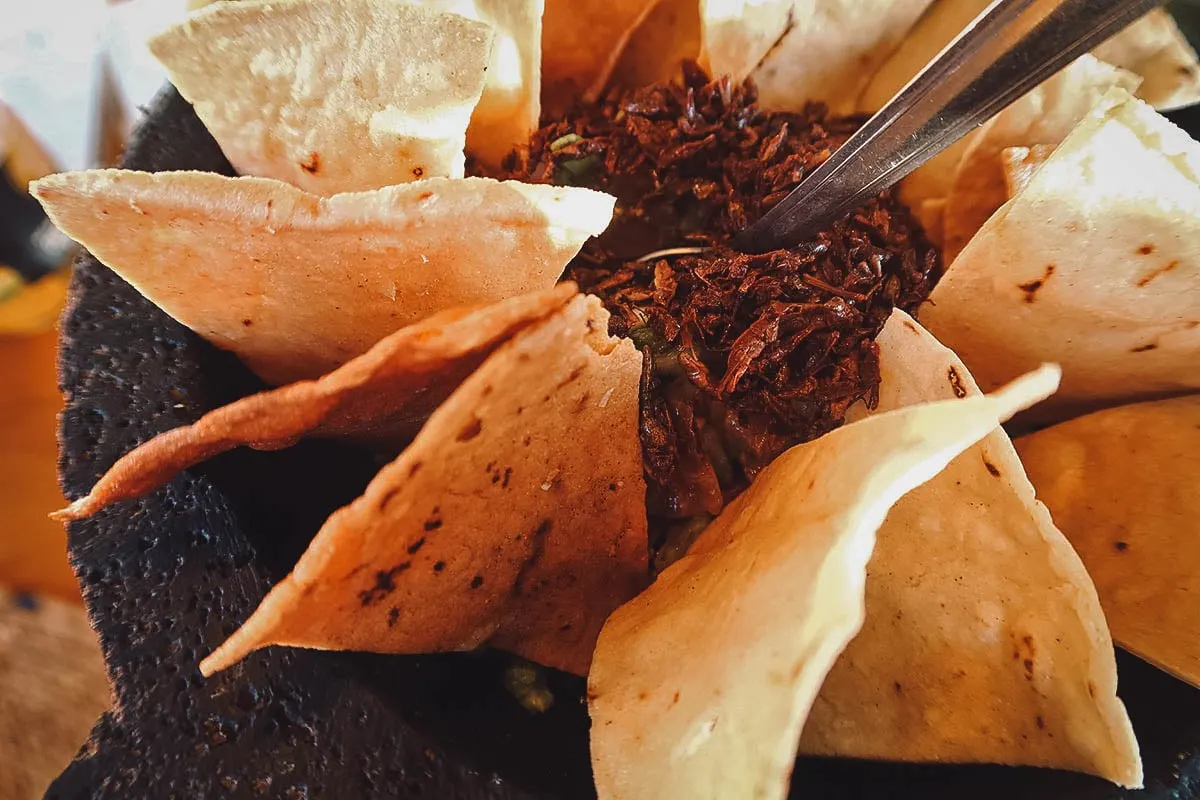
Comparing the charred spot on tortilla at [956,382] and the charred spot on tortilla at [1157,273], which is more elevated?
the charred spot on tortilla at [1157,273]

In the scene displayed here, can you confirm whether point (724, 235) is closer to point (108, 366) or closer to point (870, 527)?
point (870, 527)

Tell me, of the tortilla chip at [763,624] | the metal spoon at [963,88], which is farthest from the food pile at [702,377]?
the metal spoon at [963,88]

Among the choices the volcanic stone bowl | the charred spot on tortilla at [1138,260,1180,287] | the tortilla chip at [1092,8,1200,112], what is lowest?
the volcanic stone bowl

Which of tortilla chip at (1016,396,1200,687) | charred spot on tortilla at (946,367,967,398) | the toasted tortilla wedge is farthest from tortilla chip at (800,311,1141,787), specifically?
the toasted tortilla wedge

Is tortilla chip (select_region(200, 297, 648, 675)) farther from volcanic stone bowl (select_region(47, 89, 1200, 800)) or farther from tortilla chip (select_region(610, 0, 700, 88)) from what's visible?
tortilla chip (select_region(610, 0, 700, 88))

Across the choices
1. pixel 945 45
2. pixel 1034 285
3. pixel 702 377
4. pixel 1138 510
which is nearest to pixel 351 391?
pixel 702 377

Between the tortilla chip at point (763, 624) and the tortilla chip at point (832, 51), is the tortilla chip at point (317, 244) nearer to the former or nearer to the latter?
the tortilla chip at point (763, 624)

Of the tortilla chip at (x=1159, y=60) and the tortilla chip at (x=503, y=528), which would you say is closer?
the tortilla chip at (x=503, y=528)
